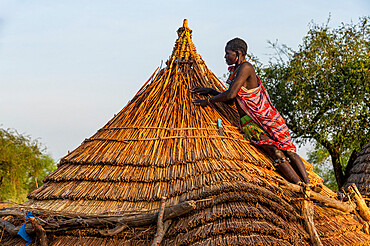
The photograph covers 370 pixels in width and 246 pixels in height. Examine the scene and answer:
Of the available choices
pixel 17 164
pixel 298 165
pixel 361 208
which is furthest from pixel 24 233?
pixel 17 164

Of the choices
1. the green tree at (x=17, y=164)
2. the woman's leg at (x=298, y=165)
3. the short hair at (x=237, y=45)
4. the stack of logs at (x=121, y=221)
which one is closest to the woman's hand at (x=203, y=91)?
the short hair at (x=237, y=45)

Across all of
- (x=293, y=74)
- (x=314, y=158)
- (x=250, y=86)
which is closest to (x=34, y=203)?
(x=250, y=86)

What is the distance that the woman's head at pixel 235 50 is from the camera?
4.49 m

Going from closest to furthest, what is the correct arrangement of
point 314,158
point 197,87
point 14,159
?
point 197,87
point 14,159
point 314,158

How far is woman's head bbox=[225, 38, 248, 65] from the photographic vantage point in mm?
4488

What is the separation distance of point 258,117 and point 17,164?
17.3 meters

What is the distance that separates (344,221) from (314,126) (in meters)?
9.74

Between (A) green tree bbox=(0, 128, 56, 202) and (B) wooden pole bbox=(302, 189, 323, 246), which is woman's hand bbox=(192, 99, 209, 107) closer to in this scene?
(B) wooden pole bbox=(302, 189, 323, 246)

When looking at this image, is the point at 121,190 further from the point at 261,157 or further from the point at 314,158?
the point at 314,158

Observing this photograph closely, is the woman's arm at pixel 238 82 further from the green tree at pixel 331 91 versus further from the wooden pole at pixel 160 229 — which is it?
the green tree at pixel 331 91

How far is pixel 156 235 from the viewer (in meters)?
3.39

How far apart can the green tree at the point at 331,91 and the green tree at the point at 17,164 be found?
11738 mm

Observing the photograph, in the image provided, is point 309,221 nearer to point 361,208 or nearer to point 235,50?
point 361,208

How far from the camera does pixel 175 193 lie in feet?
12.2
